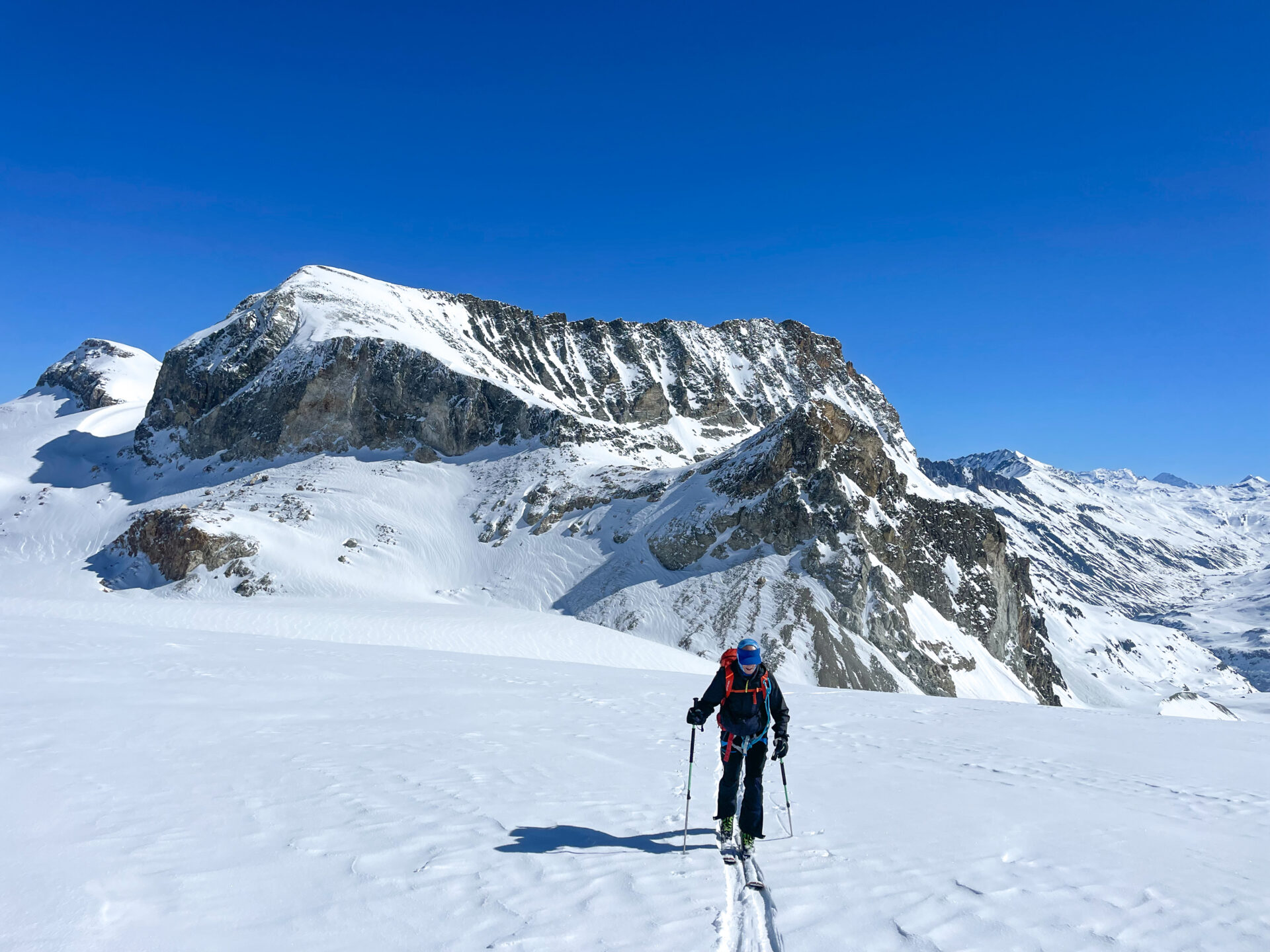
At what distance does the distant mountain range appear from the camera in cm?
4288

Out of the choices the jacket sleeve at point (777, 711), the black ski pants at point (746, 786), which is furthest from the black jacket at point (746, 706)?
the black ski pants at point (746, 786)

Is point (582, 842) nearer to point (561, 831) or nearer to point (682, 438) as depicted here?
point (561, 831)

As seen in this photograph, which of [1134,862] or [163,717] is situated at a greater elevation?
[1134,862]

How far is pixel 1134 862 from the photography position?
5.99m

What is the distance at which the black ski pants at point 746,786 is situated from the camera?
6.34 meters

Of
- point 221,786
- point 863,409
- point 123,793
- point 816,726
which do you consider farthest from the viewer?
point 863,409

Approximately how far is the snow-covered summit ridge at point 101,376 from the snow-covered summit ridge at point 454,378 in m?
24.5

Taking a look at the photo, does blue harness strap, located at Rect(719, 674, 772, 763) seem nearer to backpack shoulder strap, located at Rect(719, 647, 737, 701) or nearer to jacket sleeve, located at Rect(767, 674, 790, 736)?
jacket sleeve, located at Rect(767, 674, 790, 736)

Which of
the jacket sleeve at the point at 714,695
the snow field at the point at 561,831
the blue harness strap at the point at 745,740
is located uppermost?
the jacket sleeve at the point at 714,695

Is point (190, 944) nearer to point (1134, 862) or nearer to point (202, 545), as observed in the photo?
point (1134, 862)

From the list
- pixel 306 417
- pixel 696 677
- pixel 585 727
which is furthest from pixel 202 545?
pixel 585 727

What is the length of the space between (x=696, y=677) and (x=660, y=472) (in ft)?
119

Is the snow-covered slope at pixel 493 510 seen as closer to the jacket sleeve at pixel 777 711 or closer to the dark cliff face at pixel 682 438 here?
the dark cliff face at pixel 682 438

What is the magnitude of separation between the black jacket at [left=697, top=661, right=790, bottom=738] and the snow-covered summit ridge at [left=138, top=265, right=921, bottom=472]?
184 ft
